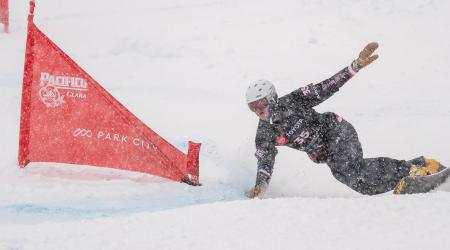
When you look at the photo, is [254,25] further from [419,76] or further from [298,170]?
[298,170]

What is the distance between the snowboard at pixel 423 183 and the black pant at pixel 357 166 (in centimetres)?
60

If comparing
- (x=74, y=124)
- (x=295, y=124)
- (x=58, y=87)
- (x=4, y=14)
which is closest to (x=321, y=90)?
(x=295, y=124)

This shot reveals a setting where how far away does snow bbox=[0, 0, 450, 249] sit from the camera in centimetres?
346

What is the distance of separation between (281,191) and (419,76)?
463 cm

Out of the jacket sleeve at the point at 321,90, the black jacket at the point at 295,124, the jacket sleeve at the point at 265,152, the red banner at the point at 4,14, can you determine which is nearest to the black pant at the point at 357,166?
the black jacket at the point at 295,124

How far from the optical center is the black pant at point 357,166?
16.8ft

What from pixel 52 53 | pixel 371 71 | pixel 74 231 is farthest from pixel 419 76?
pixel 74 231

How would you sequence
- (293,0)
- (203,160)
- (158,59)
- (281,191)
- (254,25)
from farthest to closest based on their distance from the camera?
(293,0) → (254,25) → (158,59) → (203,160) → (281,191)

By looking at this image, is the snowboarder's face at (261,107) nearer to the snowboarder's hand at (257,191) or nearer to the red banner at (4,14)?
the snowboarder's hand at (257,191)

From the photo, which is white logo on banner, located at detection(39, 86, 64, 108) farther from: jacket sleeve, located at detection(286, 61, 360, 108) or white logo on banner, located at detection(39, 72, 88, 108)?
jacket sleeve, located at detection(286, 61, 360, 108)

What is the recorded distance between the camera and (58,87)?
18.3 ft

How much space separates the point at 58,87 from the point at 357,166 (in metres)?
3.09

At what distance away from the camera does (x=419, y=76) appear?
9398mm

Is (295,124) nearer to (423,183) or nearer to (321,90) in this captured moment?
(321,90)
